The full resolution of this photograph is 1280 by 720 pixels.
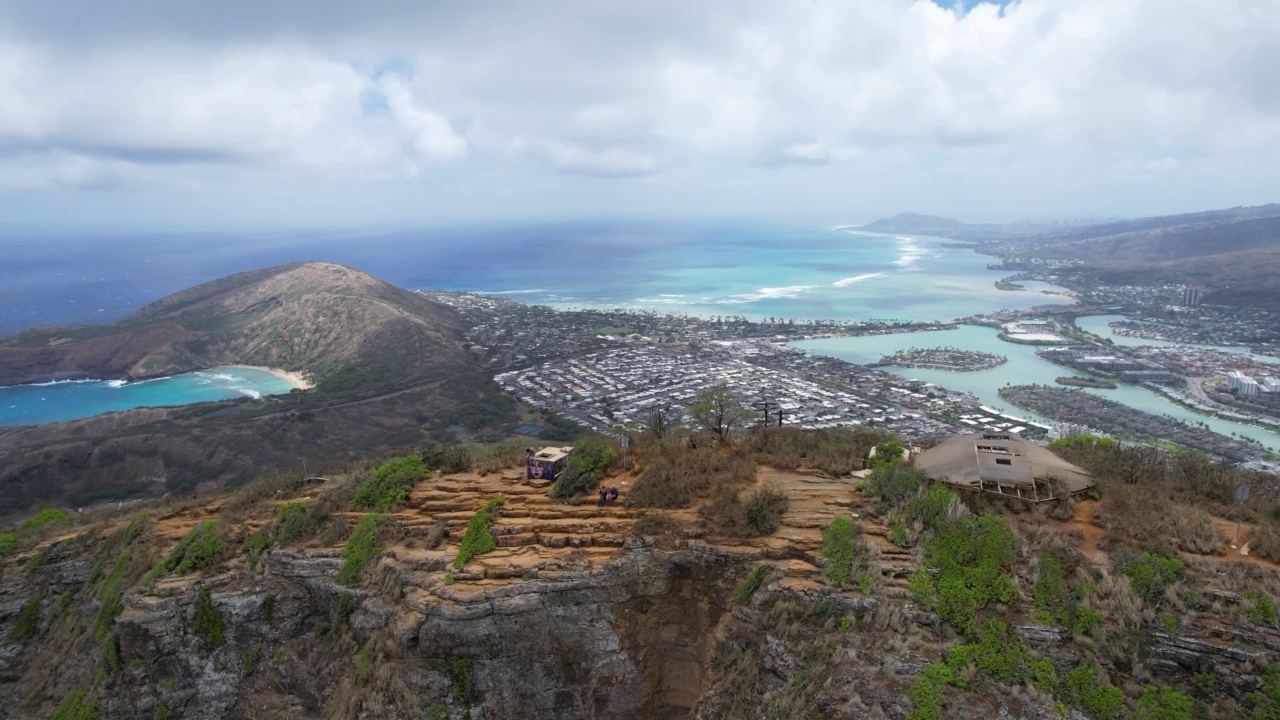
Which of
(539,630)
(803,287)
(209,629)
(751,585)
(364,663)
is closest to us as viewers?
(751,585)

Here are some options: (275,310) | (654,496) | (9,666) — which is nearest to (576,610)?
(654,496)

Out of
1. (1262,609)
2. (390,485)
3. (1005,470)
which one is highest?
(1005,470)

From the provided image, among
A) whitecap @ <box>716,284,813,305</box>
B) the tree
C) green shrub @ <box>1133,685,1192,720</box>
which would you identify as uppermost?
whitecap @ <box>716,284,813,305</box>

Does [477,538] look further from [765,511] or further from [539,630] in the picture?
[765,511]

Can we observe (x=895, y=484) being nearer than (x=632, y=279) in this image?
Yes

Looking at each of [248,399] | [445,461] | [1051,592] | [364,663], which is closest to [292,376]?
[248,399]

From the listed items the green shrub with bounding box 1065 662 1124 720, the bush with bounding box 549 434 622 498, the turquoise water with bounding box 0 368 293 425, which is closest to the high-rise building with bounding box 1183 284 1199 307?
the green shrub with bounding box 1065 662 1124 720

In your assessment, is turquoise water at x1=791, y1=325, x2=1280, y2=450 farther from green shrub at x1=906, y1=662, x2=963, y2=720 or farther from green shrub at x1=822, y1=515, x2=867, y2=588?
green shrub at x1=906, y1=662, x2=963, y2=720

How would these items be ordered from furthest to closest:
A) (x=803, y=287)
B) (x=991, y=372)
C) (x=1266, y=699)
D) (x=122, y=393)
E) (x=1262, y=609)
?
(x=803, y=287) → (x=122, y=393) → (x=991, y=372) → (x=1262, y=609) → (x=1266, y=699)
